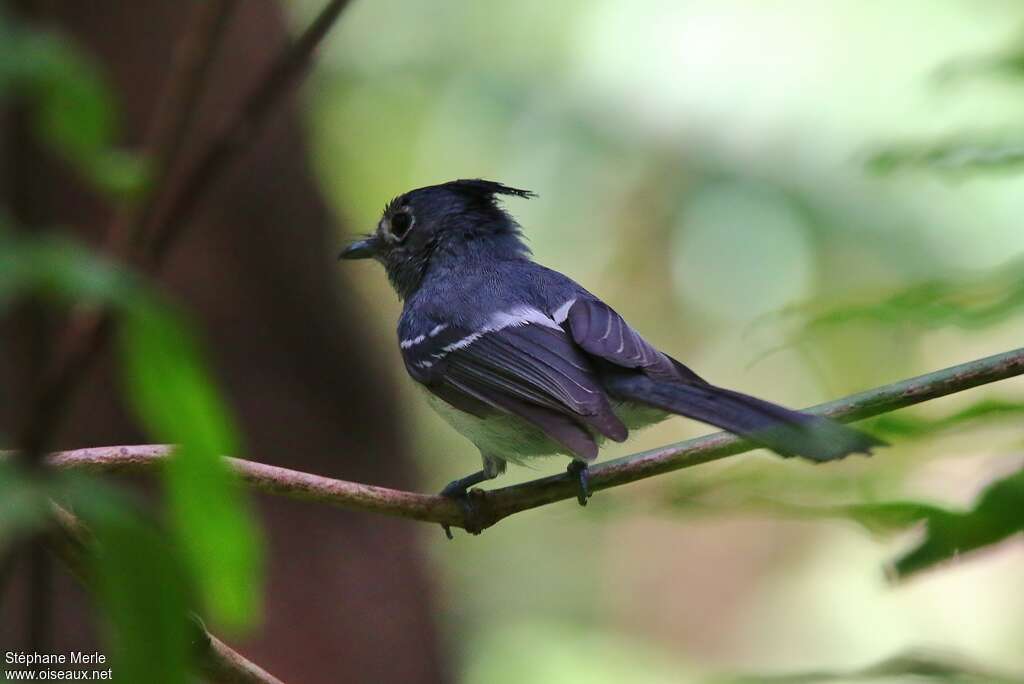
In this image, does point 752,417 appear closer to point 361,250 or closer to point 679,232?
point 361,250

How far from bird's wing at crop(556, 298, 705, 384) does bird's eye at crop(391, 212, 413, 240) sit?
1.09 metres

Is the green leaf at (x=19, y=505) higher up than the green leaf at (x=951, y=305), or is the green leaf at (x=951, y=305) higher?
the green leaf at (x=951, y=305)

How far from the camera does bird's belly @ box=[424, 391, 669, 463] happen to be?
3.05 meters

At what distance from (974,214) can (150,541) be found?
561 cm

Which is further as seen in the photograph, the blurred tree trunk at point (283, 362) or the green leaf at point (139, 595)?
the blurred tree trunk at point (283, 362)

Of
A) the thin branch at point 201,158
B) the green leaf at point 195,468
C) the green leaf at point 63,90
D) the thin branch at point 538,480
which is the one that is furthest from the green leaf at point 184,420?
the thin branch at point 201,158

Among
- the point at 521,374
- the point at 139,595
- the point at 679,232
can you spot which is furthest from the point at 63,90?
the point at 679,232

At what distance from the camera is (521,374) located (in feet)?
9.95

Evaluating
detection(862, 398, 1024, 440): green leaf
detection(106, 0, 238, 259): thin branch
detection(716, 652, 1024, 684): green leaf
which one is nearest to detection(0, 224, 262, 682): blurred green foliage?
detection(716, 652, 1024, 684): green leaf

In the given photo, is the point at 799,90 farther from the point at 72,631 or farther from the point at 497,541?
the point at 72,631

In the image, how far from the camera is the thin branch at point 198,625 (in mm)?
1326

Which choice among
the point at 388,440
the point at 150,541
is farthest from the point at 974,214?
the point at 150,541

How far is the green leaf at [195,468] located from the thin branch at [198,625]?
0.15m

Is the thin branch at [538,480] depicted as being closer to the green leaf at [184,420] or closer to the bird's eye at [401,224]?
the green leaf at [184,420]
